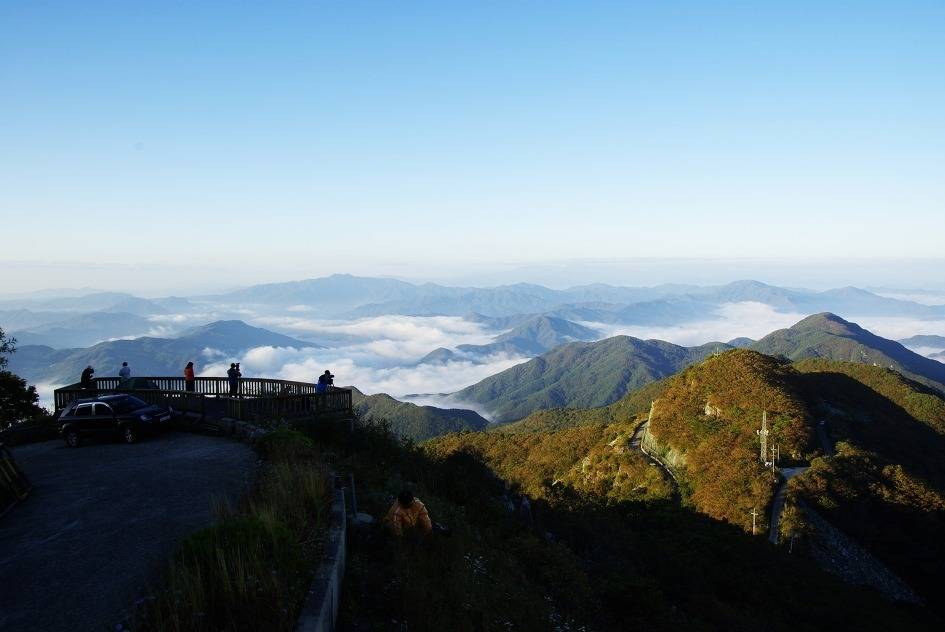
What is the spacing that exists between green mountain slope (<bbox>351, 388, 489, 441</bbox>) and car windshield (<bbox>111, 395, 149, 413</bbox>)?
11698cm

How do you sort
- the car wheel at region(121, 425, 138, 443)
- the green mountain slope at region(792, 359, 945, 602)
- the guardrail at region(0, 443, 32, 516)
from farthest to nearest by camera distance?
the green mountain slope at region(792, 359, 945, 602) → the car wheel at region(121, 425, 138, 443) → the guardrail at region(0, 443, 32, 516)

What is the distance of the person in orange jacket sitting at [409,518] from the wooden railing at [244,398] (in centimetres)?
1000

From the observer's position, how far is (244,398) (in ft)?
58.8

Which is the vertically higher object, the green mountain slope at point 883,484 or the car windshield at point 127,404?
the car windshield at point 127,404

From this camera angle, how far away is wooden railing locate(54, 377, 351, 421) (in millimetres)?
17641

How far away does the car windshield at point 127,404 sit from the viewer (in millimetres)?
16703

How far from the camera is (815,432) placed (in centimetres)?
4709

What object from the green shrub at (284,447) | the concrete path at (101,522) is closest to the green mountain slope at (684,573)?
the green shrub at (284,447)

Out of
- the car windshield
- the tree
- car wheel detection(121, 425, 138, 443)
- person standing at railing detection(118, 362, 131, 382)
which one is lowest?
the tree

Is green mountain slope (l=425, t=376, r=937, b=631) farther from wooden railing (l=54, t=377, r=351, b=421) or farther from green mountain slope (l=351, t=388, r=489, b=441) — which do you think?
green mountain slope (l=351, t=388, r=489, b=441)

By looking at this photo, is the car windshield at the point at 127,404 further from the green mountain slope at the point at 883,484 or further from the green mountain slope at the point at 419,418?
the green mountain slope at the point at 419,418

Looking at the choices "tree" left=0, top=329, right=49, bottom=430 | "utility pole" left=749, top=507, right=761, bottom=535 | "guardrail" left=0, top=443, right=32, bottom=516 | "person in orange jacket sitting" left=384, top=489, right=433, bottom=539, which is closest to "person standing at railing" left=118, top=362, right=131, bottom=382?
"tree" left=0, top=329, right=49, bottom=430

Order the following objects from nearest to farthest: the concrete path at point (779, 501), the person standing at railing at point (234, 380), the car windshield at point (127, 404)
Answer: the car windshield at point (127, 404) → the person standing at railing at point (234, 380) → the concrete path at point (779, 501)

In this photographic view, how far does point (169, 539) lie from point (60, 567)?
1327 millimetres
